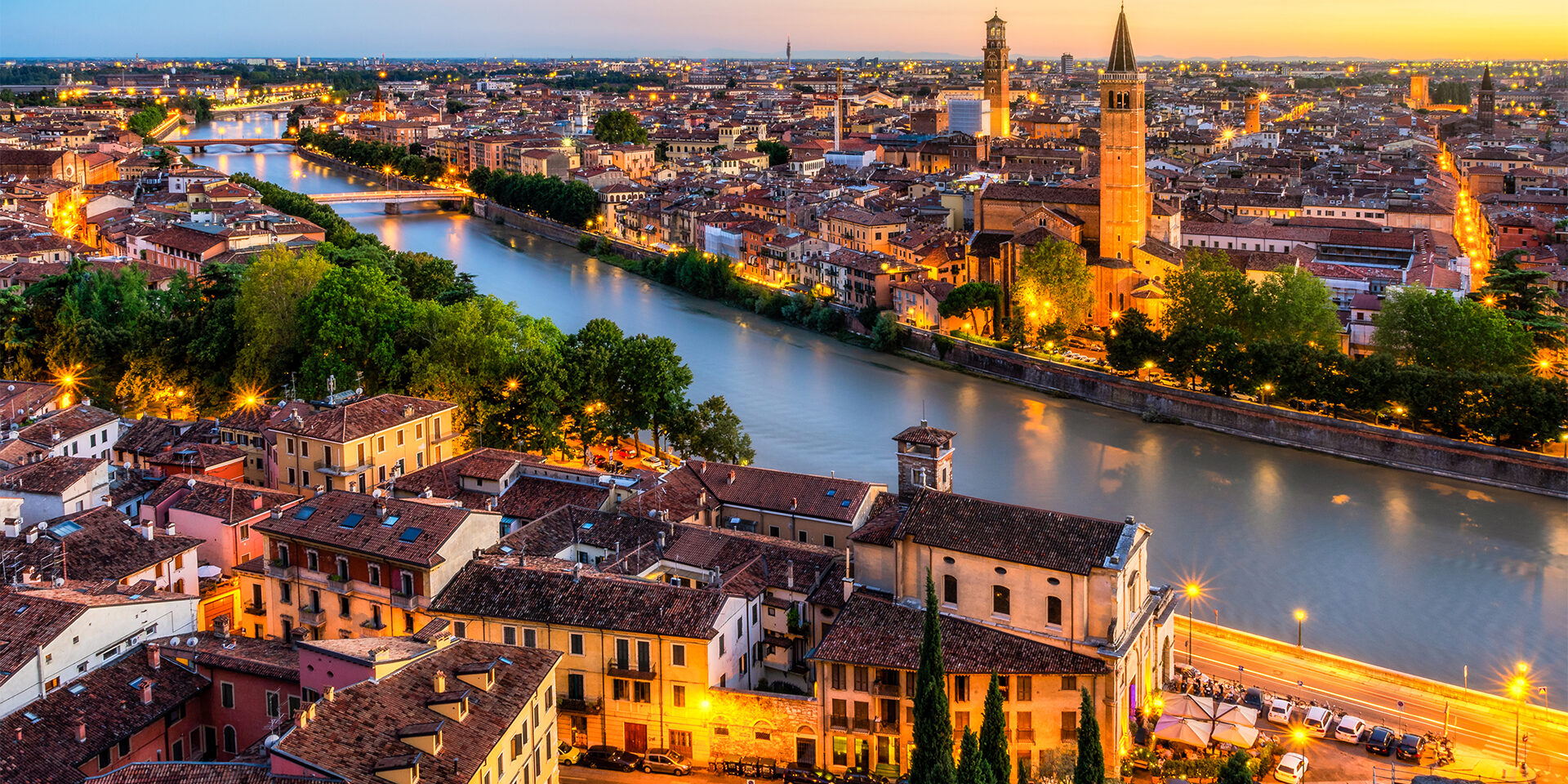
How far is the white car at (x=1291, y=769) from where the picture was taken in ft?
17.8

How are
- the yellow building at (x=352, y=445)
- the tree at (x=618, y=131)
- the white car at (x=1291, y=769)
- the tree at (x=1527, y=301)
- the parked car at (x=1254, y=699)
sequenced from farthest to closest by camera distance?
the tree at (x=618, y=131) → the tree at (x=1527, y=301) → the yellow building at (x=352, y=445) → the parked car at (x=1254, y=699) → the white car at (x=1291, y=769)

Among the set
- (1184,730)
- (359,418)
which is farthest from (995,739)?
(359,418)

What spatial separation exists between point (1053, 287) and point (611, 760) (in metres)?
9.46

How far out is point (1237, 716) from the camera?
226 inches

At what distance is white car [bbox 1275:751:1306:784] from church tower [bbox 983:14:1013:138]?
28.0m

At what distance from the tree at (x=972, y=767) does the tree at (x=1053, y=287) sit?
9.93 metres

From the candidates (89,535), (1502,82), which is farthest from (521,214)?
(1502,82)

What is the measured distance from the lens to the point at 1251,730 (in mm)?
5691

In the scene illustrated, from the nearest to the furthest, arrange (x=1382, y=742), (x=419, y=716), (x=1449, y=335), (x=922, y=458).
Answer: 1. (x=419, y=716)
2. (x=1382, y=742)
3. (x=922, y=458)
4. (x=1449, y=335)

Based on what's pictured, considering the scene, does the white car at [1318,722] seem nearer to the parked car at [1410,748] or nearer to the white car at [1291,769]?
the parked car at [1410,748]

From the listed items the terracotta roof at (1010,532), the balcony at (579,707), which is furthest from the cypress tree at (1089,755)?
the balcony at (579,707)

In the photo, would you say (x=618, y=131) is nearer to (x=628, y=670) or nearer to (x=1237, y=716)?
(x=628, y=670)

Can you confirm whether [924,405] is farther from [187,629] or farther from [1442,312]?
[187,629]

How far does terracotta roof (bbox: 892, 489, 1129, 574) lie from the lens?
5.80 m
